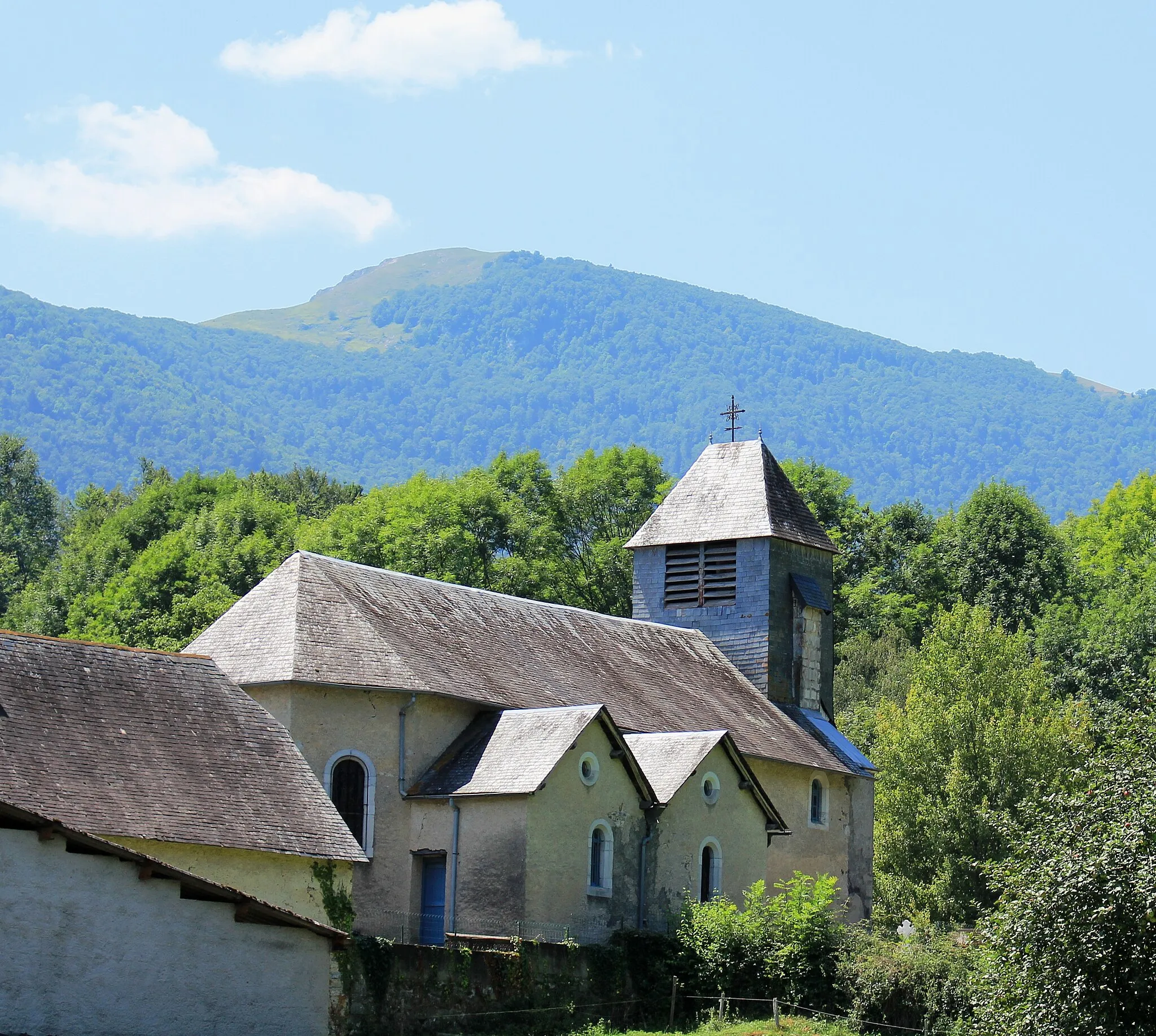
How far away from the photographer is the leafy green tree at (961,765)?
44.0 metres

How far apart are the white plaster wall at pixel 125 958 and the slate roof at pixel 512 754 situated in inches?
289

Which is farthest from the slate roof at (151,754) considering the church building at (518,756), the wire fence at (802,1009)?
the wire fence at (802,1009)

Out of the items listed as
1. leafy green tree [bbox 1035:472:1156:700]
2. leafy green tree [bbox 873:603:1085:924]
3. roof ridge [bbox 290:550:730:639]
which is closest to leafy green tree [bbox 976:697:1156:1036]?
roof ridge [bbox 290:550:730:639]

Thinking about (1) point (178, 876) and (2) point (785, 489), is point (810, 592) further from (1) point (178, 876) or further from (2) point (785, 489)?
(1) point (178, 876)

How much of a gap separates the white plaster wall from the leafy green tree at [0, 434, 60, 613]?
67.5m

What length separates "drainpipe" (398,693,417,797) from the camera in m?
30.5

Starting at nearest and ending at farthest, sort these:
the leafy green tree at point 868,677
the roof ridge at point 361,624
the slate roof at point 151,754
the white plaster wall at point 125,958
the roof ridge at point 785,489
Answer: the white plaster wall at point 125,958 → the slate roof at point 151,754 → the roof ridge at point 361,624 → the roof ridge at point 785,489 → the leafy green tree at point 868,677

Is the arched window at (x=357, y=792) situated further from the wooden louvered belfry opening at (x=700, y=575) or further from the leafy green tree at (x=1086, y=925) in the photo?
the wooden louvered belfry opening at (x=700, y=575)

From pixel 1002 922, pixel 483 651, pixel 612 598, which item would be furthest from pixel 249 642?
pixel 612 598

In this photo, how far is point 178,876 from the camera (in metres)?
21.1

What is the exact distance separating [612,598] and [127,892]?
4145 cm

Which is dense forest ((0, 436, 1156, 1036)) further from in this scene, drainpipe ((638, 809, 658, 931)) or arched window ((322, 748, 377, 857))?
arched window ((322, 748, 377, 857))

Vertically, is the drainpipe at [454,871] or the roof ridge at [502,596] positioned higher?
the roof ridge at [502,596]

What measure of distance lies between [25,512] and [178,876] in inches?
3043
